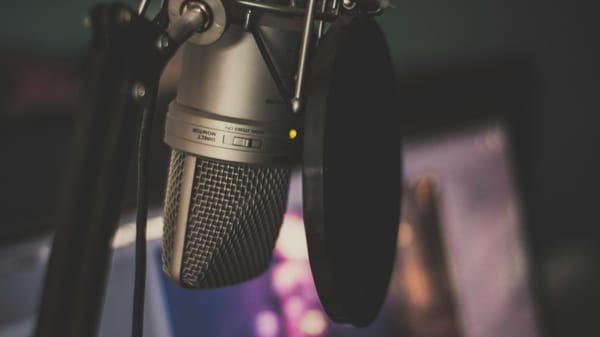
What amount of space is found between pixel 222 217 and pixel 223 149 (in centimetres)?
5

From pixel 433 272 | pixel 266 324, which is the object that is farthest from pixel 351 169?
pixel 433 272

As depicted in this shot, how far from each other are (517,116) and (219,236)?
3.86 ft

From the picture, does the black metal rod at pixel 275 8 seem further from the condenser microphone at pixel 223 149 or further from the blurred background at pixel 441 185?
the blurred background at pixel 441 185

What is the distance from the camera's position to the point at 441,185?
1092mm

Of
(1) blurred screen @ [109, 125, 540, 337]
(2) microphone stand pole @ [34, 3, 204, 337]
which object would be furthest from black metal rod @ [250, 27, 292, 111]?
(1) blurred screen @ [109, 125, 540, 337]

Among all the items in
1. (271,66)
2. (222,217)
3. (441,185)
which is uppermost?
(271,66)

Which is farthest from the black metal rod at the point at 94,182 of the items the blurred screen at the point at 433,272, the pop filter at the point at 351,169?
the blurred screen at the point at 433,272

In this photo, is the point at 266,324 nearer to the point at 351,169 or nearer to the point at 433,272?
the point at 433,272

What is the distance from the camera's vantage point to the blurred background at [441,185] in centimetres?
80

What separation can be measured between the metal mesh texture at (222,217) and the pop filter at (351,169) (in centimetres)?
7

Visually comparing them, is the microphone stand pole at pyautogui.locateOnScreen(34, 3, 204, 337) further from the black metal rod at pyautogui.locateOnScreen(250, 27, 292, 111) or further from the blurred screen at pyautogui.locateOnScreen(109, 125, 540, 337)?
the blurred screen at pyautogui.locateOnScreen(109, 125, 540, 337)

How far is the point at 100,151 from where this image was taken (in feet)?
0.92

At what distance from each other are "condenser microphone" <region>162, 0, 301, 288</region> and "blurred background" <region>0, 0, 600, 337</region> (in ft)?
0.29

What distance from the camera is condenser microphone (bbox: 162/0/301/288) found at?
1.32ft
